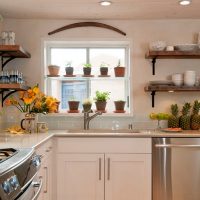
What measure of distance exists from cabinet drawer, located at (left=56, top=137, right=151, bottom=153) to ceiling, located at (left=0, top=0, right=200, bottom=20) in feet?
4.50

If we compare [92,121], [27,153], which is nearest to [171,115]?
[92,121]

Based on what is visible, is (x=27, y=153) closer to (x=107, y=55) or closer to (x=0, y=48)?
(x=0, y=48)

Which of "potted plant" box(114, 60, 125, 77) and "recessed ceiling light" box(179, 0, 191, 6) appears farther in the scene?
"potted plant" box(114, 60, 125, 77)

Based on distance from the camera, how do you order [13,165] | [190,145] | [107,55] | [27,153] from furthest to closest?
[107,55]
[190,145]
[27,153]
[13,165]

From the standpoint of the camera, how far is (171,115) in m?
3.73

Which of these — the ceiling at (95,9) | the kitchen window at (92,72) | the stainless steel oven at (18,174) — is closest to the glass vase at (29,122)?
the kitchen window at (92,72)

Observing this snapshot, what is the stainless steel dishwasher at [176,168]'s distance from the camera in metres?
3.16

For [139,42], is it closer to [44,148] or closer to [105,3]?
[105,3]

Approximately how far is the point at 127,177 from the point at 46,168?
2.90 feet

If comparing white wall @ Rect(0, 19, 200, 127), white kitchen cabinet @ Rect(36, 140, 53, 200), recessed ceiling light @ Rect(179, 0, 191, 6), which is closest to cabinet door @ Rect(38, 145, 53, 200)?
white kitchen cabinet @ Rect(36, 140, 53, 200)

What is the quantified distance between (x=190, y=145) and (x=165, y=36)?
1.40 meters

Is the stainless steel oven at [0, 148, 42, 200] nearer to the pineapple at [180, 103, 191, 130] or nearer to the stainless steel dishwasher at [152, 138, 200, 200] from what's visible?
the stainless steel dishwasher at [152, 138, 200, 200]

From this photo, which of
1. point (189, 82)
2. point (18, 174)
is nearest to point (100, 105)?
point (189, 82)

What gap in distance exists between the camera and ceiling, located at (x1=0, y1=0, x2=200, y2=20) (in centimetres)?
324
